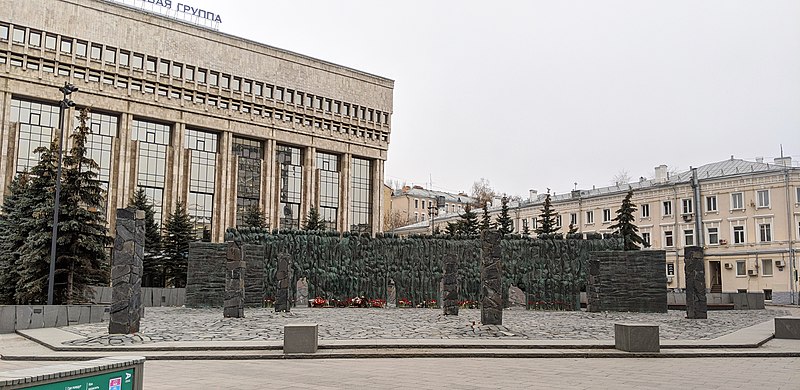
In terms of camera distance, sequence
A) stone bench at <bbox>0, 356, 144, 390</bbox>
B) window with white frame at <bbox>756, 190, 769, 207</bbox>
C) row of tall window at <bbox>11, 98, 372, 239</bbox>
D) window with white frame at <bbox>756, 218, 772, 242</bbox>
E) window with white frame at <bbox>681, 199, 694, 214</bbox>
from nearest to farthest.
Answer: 1. stone bench at <bbox>0, 356, 144, 390</bbox>
2. window with white frame at <bbox>756, 218, 772, 242</bbox>
3. window with white frame at <bbox>756, 190, 769, 207</bbox>
4. row of tall window at <bbox>11, 98, 372, 239</bbox>
5. window with white frame at <bbox>681, 199, 694, 214</bbox>

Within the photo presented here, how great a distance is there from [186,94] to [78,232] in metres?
32.4

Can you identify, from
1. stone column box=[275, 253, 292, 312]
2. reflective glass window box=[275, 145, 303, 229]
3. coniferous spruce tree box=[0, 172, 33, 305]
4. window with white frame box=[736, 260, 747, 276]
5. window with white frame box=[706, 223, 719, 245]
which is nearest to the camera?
stone column box=[275, 253, 292, 312]

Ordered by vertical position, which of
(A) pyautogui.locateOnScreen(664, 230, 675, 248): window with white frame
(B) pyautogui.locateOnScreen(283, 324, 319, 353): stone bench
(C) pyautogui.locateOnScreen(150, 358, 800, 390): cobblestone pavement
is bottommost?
(C) pyautogui.locateOnScreen(150, 358, 800, 390): cobblestone pavement

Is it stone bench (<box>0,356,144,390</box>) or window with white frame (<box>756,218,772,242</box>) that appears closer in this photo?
stone bench (<box>0,356,144,390</box>)

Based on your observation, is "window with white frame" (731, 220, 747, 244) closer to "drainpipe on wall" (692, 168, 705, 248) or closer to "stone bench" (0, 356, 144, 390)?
"drainpipe on wall" (692, 168, 705, 248)

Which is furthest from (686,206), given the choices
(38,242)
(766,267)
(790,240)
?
(38,242)

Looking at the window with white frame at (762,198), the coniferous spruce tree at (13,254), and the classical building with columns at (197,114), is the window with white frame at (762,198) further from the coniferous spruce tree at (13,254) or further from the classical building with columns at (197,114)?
the coniferous spruce tree at (13,254)

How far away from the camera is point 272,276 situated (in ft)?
106

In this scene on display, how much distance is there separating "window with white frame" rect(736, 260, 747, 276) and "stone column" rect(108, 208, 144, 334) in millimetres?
43572

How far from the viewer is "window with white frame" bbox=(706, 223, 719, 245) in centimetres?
5097

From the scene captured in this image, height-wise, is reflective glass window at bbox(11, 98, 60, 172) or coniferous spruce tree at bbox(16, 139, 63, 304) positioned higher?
reflective glass window at bbox(11, 98, 60, 172)

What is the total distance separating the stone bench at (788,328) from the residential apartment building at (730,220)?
24.7 meters

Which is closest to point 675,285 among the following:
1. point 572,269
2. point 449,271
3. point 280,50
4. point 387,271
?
point 572,269

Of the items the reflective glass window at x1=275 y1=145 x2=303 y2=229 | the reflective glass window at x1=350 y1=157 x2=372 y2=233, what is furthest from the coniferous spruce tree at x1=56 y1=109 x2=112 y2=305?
the reflective glass window at x1=350 y1=157 x2=372 y2=233
